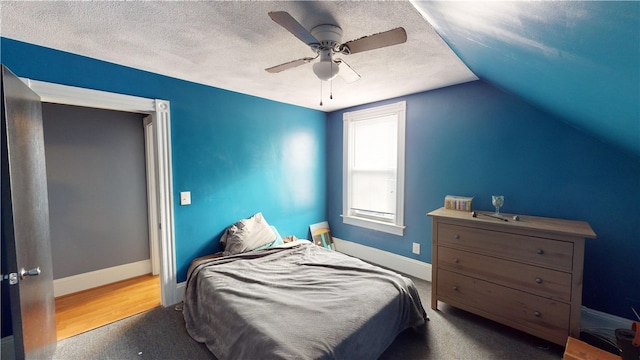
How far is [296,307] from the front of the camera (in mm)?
1651

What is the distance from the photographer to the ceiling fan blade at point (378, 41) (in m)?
1.32

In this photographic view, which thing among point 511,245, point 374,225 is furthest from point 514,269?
point 374,225

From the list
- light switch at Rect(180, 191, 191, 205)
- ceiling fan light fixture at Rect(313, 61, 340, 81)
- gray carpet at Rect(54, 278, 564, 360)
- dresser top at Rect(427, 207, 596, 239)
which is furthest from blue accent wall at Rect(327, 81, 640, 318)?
light switch at Rect(180, 191, 191, 205)

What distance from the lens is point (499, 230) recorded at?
6.75ft

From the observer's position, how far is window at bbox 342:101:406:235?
3250mm

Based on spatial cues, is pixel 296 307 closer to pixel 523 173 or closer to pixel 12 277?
pixel 12 277

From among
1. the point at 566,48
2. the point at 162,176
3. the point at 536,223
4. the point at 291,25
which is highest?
the point at 291,25

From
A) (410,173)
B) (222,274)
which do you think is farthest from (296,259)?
(410,173)

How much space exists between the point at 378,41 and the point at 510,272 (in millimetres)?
2058

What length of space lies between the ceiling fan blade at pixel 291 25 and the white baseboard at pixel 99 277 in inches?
137

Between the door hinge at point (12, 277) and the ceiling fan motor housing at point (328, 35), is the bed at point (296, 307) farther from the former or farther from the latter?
the ceiling fan motor housing at point (328, 35)

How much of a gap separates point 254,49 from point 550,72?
1.84 metres

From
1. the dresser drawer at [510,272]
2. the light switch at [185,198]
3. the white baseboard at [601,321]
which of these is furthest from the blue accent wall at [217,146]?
the white baseboard at [601,321]

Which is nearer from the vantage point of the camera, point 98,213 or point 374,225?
point 98,213
